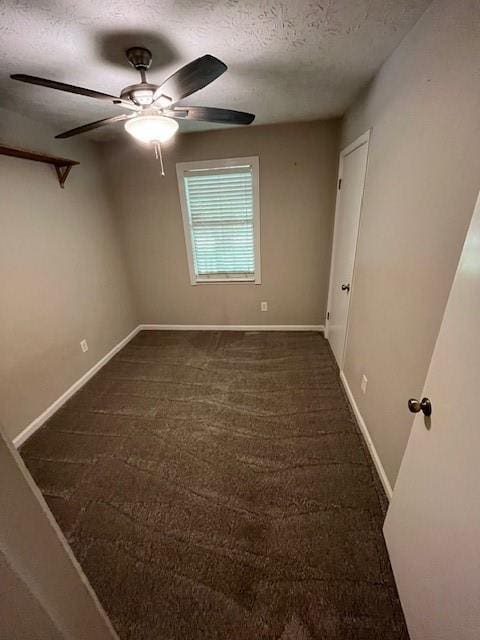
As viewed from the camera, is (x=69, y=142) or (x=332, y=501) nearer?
(x=332, y=501)

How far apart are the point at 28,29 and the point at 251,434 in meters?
2.47

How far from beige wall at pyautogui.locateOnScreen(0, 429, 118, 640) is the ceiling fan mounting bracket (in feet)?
5.86

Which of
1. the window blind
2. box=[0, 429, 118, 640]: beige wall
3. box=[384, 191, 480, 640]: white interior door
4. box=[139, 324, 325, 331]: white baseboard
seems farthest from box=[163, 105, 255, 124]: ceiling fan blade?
box=[139, 324, 325, 331]: white baseboard

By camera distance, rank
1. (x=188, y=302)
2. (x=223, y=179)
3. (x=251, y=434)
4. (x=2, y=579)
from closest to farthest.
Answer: (x=2, y=579)
(x=251, y=434)
(x=223, y=179)
(x=188, y=302)

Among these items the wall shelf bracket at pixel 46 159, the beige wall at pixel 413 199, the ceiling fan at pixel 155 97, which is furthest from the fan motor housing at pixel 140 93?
the beige wall at pixel 413 199

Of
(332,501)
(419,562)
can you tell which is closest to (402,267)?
(419,562)

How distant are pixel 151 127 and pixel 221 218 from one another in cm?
170

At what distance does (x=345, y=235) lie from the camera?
94.3 inches

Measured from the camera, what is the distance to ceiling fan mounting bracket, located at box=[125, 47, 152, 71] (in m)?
1.32

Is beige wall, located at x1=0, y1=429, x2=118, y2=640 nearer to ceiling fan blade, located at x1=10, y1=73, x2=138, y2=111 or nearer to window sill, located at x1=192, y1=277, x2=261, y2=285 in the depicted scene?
ceiling fan blade, located at x1=10, y1=73, x2=138, y2=111

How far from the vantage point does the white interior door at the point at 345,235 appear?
6.58 feet

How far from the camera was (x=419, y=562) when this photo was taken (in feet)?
3.03

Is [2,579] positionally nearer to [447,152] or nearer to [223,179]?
[447,152]

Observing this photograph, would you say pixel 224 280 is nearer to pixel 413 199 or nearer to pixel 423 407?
pixel 413 199
